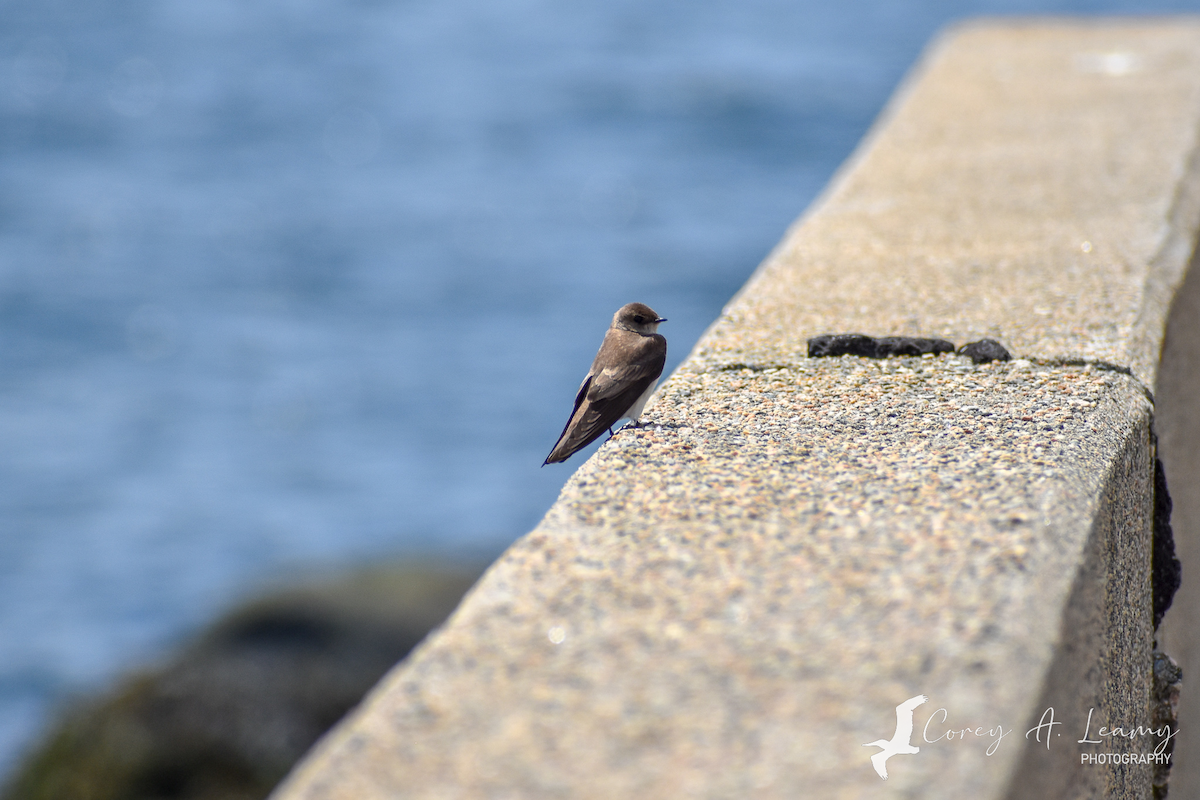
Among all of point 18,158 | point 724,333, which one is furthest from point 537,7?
point 724,333

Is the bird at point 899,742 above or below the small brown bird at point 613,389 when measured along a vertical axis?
above

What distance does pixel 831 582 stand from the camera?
6.17ft

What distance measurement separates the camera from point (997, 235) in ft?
13.2

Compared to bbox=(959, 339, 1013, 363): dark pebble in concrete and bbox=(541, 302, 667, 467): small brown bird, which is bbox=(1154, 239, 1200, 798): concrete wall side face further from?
bbox=(541, 302, 667, 467): small brown bird

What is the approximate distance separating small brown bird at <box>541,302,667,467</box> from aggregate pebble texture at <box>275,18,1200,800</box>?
7cm

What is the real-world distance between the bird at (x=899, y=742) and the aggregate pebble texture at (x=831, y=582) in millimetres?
11

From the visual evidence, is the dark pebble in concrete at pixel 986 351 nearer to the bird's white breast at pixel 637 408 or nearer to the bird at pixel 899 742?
the bird's white breast at pixel 637 408

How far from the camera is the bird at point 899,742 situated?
149cm

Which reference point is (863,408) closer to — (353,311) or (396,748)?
(396,748)

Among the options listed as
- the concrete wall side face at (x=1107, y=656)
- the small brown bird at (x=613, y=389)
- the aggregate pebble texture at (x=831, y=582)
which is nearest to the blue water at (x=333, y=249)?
the small brown bird at (x=613, y=389)

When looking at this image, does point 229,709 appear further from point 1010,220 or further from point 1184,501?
point 1184,501

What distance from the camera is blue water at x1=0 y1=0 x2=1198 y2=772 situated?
14.7 meters

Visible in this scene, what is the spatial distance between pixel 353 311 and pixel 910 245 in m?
17.4

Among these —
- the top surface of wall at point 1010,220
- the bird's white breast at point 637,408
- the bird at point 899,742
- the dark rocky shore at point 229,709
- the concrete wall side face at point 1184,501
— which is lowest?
the dark rocky shore at point 229,709
